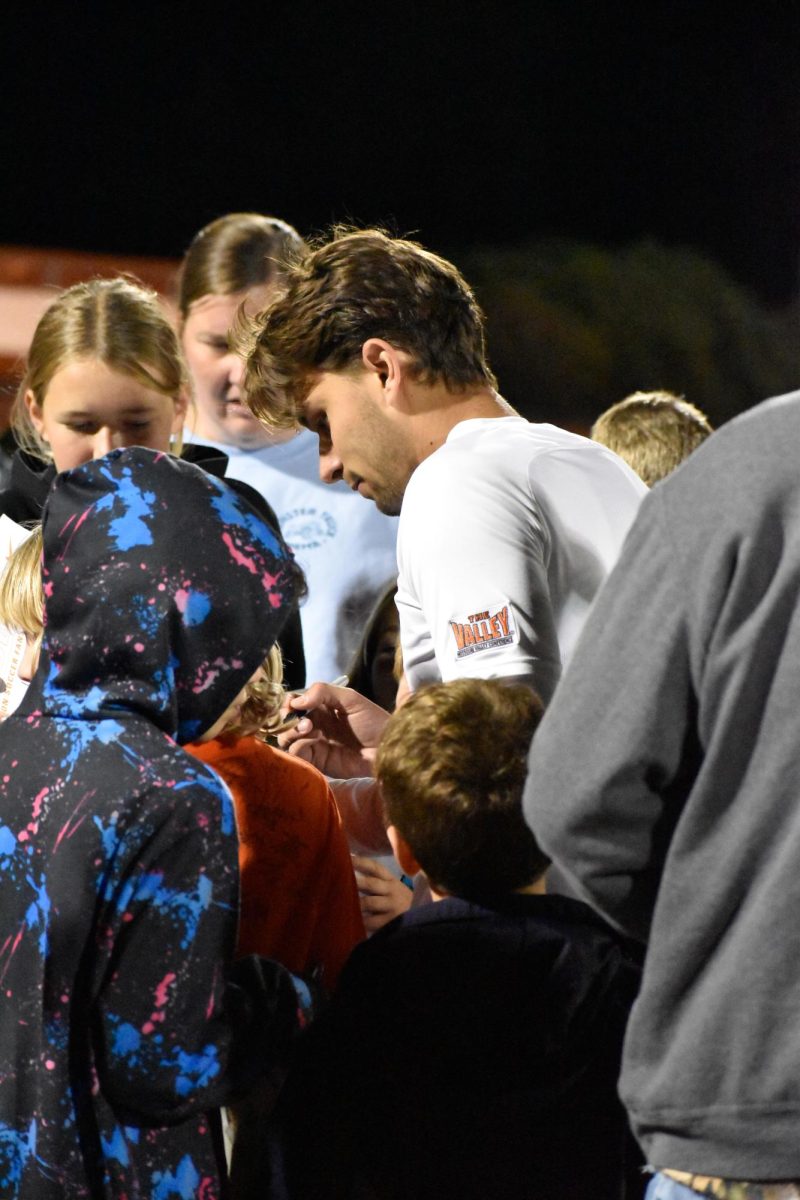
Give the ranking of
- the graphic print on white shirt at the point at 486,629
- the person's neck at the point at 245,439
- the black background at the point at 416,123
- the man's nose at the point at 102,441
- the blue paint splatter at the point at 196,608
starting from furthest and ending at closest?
1. the black background at the point at 416,123
2. the person's neck at the point at 245,439
3. the man's nose at the point at 102,441
4. the graphic print on white shirt at the point at 486,629
5. the blue paint splatter at the point at 196,608

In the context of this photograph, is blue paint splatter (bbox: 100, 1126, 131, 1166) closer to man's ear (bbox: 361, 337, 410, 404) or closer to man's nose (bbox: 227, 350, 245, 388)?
man's ear (bbox: 361, 337, 410, 404)

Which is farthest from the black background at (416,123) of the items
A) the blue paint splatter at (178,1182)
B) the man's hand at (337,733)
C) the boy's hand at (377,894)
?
the blue paint splatter at (178,1182)

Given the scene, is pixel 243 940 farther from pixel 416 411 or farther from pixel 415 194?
pixel 415 194

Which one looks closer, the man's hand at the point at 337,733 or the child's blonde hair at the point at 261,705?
the child's blonde hair at the point at 261,705

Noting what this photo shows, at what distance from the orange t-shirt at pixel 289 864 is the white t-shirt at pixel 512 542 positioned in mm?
247

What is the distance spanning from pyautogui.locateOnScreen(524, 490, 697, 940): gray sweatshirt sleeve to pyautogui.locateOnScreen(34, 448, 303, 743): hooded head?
476 millimetres

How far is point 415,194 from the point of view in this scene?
608 centimetres

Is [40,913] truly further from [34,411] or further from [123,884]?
[34,411]

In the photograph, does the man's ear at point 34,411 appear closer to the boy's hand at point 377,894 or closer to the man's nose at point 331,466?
the man's nose at point 331,466

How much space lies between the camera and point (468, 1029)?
133cm

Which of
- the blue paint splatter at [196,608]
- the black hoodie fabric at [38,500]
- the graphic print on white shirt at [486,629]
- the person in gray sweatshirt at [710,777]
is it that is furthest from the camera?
the black hoodie fabric at [38,500]

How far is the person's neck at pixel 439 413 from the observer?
189 centimetres

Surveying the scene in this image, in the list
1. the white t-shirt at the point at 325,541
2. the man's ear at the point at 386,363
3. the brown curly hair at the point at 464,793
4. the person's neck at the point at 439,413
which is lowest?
the white t-shirt at the point at 325,541

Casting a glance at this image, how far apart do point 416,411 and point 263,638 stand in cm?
56
